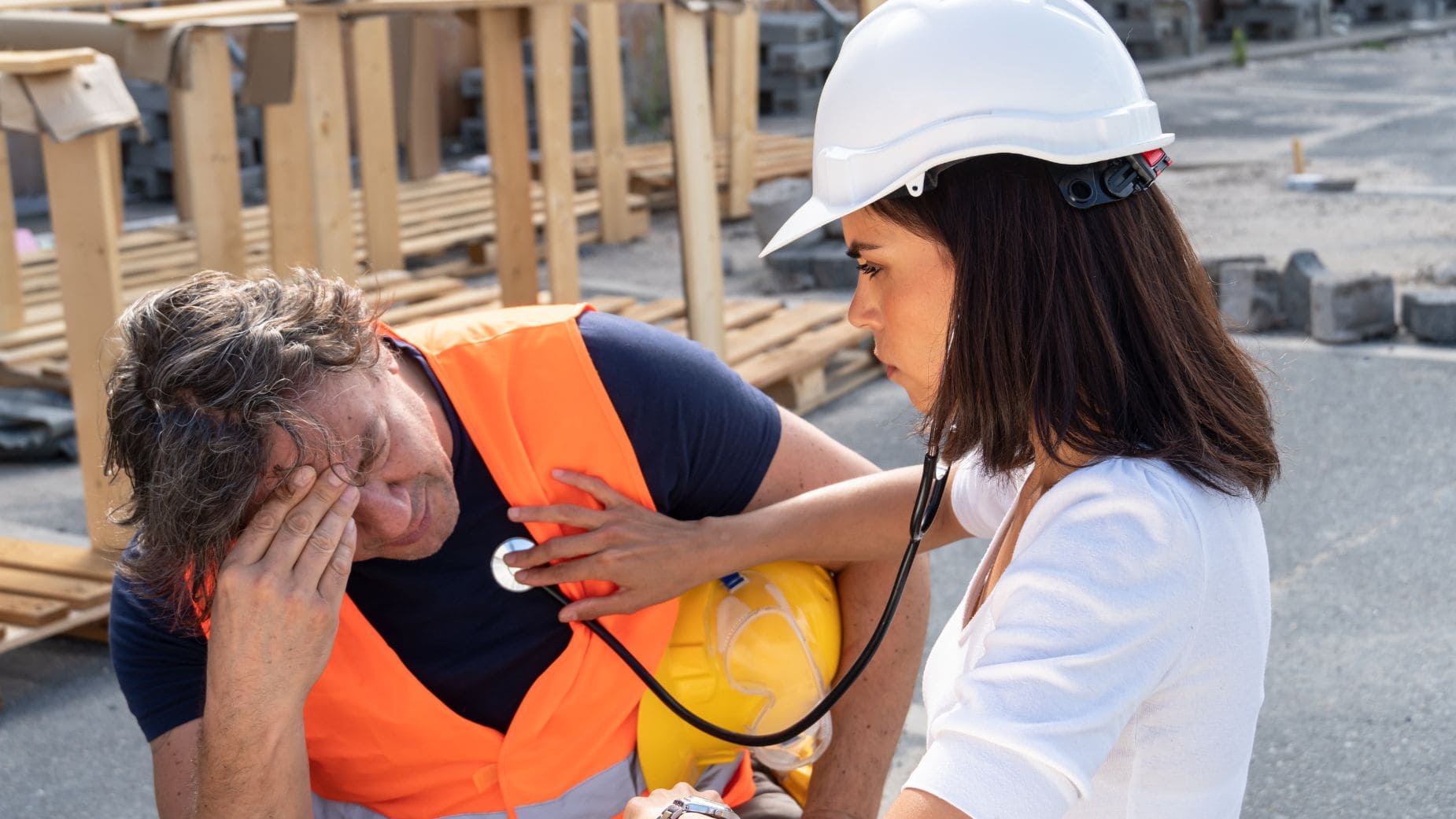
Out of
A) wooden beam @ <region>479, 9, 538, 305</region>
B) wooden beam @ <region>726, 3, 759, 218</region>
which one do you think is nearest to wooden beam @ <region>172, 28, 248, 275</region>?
wooden beam @ <region>479, 9, 538, 305</region>

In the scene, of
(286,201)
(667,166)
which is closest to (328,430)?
(286,201)

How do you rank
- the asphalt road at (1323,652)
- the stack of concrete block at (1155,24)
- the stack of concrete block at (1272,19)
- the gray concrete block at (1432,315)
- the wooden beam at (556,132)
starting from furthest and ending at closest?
the stack of concrete block at (1272,19) < the stack of concrete block at (1155,24) < the gray concrete block at (1432,315) < the wooden beam at (556,132) < the asphalt road at (1323,652)

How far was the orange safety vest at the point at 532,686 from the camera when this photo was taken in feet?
6.17

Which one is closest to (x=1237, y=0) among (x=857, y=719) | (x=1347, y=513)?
(x=1347, y=513)

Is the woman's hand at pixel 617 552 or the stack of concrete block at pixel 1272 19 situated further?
the stack of concrete block at pixel 1272 19

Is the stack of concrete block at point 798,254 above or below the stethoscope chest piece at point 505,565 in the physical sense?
below

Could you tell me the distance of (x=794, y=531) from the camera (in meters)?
1.95

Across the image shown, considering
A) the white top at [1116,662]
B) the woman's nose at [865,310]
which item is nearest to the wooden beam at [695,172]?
the woman's nose at [865,310]

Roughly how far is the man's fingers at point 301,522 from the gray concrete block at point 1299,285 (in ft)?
15.6

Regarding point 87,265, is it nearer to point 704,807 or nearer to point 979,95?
point 704,807

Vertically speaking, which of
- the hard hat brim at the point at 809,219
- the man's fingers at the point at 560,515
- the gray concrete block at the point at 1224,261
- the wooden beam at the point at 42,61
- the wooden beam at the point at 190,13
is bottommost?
the gray concrete block at the point at 1224,261

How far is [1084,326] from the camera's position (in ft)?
4.17

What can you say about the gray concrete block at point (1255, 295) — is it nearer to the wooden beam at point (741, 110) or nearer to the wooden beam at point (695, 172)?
the wooden beam at point (695, 172)

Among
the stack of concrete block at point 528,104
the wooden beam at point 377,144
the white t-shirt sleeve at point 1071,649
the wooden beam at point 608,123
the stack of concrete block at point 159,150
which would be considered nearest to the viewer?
the white t-shirt sleeve at point 1071,649
